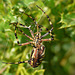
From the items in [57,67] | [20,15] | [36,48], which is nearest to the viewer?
[36,48]

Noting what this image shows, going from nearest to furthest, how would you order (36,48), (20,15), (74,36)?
(36,48) → (20,15) → (74,36)

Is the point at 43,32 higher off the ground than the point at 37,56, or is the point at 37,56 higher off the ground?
the point at 43,32

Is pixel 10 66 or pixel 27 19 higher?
pixel 27 19

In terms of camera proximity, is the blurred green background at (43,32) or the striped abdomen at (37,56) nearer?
the striped abdomen at (37,56)

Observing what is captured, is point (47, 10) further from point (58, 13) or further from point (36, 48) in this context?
point (36, 48)

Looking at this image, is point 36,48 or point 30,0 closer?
point 36,48

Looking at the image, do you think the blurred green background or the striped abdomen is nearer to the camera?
the striped abdomen

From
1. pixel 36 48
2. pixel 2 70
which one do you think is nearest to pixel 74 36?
pixel 36 48

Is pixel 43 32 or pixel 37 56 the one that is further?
pixel 43 32
